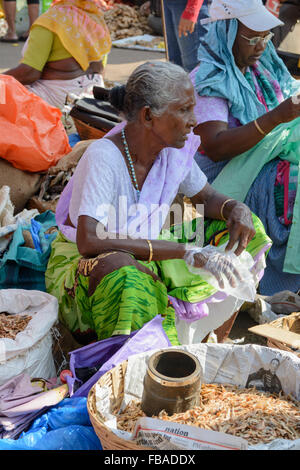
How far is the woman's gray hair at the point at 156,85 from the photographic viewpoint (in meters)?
2.16

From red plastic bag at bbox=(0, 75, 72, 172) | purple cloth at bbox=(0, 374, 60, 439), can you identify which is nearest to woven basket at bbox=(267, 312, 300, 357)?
purple cloth at bbox=(0, 374, 60, 439)

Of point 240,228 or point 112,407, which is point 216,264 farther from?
point 112,407

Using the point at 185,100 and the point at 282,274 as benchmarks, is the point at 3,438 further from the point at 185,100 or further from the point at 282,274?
the point at 282,274

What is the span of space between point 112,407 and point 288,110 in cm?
179

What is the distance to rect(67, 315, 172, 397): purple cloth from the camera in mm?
1830

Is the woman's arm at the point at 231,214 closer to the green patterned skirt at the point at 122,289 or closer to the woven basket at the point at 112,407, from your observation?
the green patterned skirt at the point at 122,289

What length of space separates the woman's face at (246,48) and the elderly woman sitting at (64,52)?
1.47m

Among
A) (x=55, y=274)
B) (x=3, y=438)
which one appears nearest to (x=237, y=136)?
(x=55, y=274)

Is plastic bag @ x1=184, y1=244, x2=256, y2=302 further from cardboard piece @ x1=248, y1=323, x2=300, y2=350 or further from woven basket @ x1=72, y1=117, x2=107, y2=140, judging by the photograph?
woven basket @ x1=72, y1=117, x2=107, y2=140

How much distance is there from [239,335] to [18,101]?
1866 millimetres

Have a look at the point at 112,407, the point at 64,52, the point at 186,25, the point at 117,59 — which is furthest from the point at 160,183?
the point at 117,59

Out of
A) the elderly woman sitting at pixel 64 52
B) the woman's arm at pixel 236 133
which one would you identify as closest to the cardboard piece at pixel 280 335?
the woman's arm at pixel 236 133

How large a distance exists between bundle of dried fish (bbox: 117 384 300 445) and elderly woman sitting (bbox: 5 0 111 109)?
9.85 feet

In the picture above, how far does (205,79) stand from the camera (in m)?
2.98
